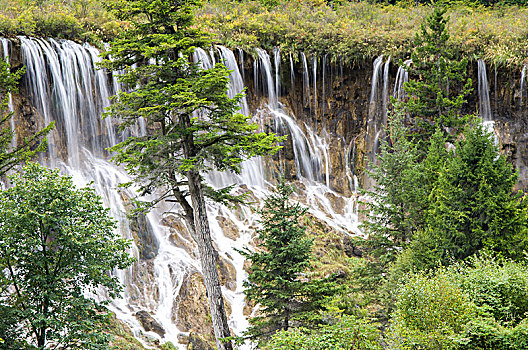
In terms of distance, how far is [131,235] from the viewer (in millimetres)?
21469

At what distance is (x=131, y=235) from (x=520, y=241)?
15942 mm

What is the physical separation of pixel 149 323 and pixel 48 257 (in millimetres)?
8996

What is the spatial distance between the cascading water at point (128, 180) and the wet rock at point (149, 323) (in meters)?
0.10

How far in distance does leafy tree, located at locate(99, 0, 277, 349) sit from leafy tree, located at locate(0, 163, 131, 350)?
1.97 meters

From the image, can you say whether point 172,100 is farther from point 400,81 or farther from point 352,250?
point 400,81

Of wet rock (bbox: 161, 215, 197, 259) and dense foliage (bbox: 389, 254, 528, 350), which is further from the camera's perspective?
wet rock (bbox: 161, 215, 197, 259)

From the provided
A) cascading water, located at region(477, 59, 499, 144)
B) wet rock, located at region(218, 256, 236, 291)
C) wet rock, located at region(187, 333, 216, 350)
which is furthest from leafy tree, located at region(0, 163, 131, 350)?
cascading water, located at region(477, 59, 499, 144)

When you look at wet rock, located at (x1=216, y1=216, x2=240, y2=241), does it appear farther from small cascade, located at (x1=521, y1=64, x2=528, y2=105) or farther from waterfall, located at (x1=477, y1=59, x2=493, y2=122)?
small cascade, located at (x1=521, y1=64, x2=528, y2=105)

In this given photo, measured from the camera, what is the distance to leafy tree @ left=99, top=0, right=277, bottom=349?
1141cm

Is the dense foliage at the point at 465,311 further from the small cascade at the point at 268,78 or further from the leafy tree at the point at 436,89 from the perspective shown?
the small cascade at the point at 268,78

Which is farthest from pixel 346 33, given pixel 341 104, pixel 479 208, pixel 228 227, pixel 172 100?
pixel 172 100

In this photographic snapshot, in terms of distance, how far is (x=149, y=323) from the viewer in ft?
58.6

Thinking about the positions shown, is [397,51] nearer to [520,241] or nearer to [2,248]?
[520,241]

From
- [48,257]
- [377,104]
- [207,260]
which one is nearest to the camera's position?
[48,257]
